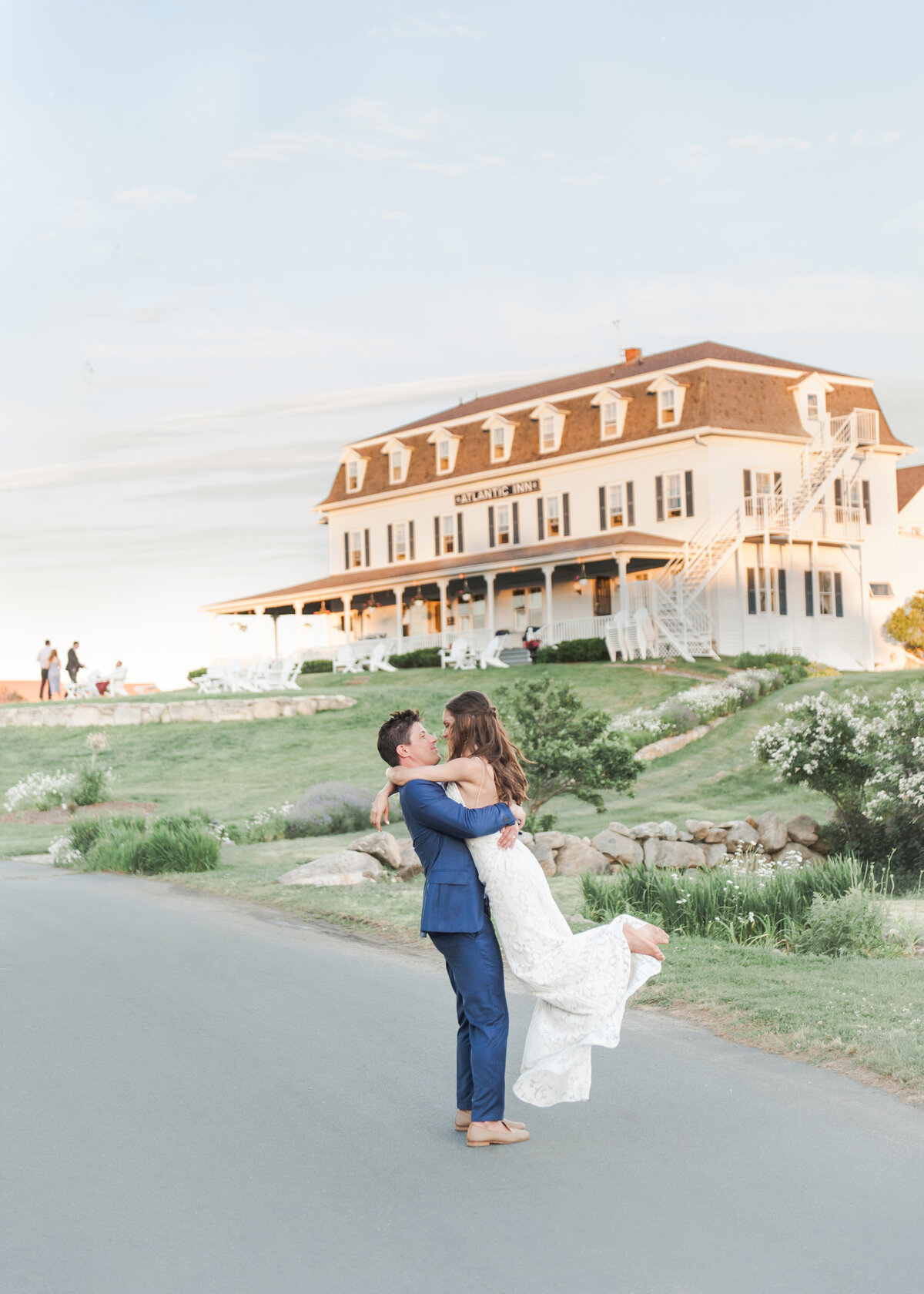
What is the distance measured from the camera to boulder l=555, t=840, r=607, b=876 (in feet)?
45.9

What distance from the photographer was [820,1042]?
6.45 metres

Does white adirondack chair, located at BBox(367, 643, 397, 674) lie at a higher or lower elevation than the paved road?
higher

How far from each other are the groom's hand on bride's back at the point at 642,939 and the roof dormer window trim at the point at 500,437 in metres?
40.3

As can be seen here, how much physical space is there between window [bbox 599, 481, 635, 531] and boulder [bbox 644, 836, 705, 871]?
27901 mm

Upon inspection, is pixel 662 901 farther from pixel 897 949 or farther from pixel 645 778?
pixel 645 778

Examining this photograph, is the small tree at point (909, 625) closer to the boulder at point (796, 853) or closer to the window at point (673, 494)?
the window at point (673, 494)

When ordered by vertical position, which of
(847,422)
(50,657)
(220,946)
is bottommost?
(220,946)

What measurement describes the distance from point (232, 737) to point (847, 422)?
69.7 feet

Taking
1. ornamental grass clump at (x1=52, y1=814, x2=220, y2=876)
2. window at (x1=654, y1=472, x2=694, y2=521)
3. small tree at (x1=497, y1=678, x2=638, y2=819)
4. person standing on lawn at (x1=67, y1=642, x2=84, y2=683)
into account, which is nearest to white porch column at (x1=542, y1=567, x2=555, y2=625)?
window at (x1=654, y1=472, x2=694, y2=521)

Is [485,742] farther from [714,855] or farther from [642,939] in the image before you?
[714,855]

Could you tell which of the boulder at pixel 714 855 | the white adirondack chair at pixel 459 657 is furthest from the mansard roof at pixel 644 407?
the boulder at pixel 714 855

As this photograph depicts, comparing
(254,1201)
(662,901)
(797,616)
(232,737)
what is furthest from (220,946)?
(797,616)

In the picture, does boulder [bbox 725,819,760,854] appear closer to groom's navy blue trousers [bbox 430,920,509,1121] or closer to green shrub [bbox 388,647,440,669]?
groom's navy blue trousers [bbox 430,920,509,1121]

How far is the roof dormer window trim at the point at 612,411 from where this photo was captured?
4178cm
